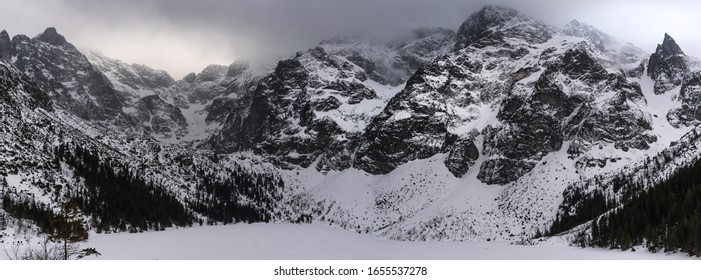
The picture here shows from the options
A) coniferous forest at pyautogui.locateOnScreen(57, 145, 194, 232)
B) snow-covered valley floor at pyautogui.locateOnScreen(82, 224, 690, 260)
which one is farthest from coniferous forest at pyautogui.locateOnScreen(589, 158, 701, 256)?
coniferous forest at pyautogui.locateOnScreen(57, 145, 194, 232)

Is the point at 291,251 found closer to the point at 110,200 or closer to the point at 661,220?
the point at 661,220

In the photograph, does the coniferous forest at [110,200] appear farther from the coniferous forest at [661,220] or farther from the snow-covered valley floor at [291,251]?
the coniferous forest at [661,220]

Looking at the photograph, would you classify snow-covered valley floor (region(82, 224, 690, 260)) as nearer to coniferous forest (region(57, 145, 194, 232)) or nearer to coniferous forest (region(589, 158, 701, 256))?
coniferous forest (region(589, 158, 701, 256))

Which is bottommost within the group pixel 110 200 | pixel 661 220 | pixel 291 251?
pixel 291 251

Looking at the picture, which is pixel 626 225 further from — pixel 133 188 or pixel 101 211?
pixel 133 188

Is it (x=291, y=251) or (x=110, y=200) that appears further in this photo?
(x=110, y=200)

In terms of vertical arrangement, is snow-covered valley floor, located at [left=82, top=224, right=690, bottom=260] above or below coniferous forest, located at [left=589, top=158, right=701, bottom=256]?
below

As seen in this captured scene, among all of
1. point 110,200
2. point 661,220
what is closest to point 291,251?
point 661,220

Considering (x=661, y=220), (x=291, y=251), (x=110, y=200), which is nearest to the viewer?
(x=291, y=251)

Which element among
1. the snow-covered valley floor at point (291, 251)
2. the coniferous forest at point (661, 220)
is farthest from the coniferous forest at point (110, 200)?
the coniferous forest at point (661, 220)

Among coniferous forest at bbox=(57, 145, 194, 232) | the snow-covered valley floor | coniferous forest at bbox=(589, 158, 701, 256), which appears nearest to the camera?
the snow-covered valley floor
